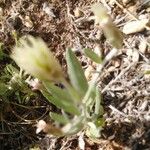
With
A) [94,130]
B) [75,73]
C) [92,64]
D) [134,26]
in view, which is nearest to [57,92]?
[75,73]

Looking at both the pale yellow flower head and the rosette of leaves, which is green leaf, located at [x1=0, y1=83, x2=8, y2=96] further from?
the pale yellow flower head

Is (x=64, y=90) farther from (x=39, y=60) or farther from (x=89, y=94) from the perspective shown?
(x=39, y=60)

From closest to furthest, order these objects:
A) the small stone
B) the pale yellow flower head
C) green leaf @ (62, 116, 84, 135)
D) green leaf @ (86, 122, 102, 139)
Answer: the pale yellow flower head, green leaf @ (62, 116, 84, 135), green leaf @ (86, 122, 102, 139), the small stone

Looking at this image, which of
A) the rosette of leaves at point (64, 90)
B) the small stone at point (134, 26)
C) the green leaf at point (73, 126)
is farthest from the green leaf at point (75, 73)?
the small stone at point (134, 26)

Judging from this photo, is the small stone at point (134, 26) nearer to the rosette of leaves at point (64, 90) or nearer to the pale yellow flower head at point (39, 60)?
the rosette of leaves at point (64, 90)

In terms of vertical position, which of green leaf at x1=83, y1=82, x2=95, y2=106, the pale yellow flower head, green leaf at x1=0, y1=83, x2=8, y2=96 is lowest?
green leaf at x1=83, y1=82, x2=95, y2=106

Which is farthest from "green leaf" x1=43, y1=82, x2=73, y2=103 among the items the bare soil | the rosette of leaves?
the bare soil

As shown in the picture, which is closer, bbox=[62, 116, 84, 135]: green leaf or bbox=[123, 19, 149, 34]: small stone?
bbox=[62, 116, 84, 135]: green leaf

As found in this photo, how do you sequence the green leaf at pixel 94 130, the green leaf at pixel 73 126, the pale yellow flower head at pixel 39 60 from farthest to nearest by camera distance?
1. the green leaf at pixel 94 130
2. the green leaf at pixel 73 126
3. the pale yellow flower head at pixel 39 60

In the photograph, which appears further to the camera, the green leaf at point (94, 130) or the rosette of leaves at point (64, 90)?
the green leaf at point (94, 130)
